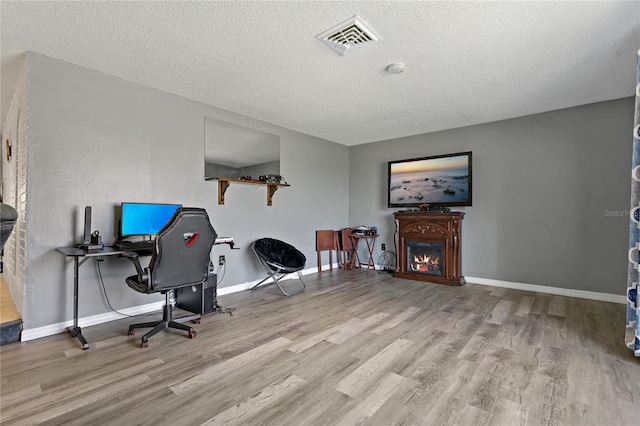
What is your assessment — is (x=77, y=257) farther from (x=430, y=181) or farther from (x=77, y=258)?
(x=430, y=181)

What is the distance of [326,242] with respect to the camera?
231 inches

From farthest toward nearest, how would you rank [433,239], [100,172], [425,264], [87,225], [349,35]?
[425,264] < [433,239] < [100,172] < [87,225] < [349,35]

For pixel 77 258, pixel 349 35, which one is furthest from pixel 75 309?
pixel 349 35

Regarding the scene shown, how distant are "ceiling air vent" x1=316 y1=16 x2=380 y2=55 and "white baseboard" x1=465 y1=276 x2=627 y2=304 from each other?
13.0 ft

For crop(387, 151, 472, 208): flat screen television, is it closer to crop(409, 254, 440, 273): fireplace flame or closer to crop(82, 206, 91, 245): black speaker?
crop(409, 254, 440, 273): fireplace flame

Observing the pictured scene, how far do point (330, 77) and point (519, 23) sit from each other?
166 centimetres

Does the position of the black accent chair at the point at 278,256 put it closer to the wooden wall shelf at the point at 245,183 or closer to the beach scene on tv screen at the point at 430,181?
the wooden wall shelf at the point at 245,183

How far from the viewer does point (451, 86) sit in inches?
136

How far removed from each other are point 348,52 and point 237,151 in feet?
7.24

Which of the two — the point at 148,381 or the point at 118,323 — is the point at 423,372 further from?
the point at 118,323

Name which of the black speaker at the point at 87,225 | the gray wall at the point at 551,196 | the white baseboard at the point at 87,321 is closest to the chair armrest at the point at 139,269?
the black speaker at the point at 87,225

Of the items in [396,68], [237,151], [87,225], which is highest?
[396,68]

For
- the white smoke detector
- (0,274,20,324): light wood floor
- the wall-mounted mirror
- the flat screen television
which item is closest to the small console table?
the flat screen television

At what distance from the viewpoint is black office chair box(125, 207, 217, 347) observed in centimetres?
249
